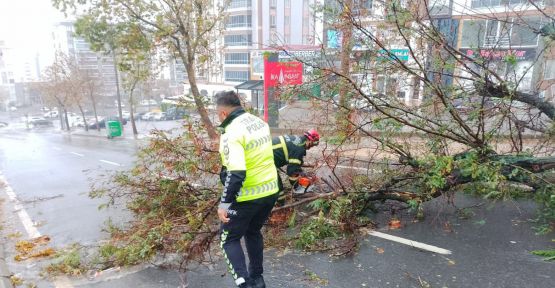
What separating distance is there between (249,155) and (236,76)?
174 ft

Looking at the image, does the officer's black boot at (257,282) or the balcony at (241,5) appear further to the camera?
the balcony at (241,5)

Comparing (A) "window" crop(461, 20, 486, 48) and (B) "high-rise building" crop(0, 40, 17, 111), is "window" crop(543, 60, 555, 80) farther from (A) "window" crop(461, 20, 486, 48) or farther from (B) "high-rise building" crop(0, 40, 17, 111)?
(B) "high-rise building" crop(0, 40, 17, 111)

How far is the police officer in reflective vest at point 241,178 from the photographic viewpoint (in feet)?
8.91

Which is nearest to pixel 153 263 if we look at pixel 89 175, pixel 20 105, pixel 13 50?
pixel 89 175

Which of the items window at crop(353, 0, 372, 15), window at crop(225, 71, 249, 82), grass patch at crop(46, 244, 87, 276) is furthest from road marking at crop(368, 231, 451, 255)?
window at crop(225, 71, 249, 82)

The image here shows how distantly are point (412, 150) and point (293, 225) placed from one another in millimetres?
2000

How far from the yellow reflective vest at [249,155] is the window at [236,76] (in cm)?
5126

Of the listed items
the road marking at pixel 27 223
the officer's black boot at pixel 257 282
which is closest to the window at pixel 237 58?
the road marking at pixel 27 223

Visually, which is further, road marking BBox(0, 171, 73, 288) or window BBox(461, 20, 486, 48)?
window BBox(461, 20, 486, 48)

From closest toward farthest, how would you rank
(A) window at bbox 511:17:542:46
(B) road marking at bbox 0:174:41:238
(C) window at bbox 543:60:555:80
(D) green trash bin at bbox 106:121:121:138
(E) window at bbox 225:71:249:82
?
(A) window at bbox 511:17:542:46 < (C) window at bbox 543:60:555:80 < (B) road marking at bbox 0:174:41:238 < (D) green trash bin at bbox 106:121:121:138 < (E) window at bbox 225:71:249:82

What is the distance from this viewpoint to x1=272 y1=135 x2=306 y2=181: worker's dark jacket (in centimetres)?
345

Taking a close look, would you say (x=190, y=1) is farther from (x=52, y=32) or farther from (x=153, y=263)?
(x=52, y=32)

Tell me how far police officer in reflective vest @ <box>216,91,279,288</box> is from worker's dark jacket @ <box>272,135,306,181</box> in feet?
1.51

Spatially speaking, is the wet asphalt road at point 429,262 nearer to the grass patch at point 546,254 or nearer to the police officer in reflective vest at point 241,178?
the grass patch at point 546,254
